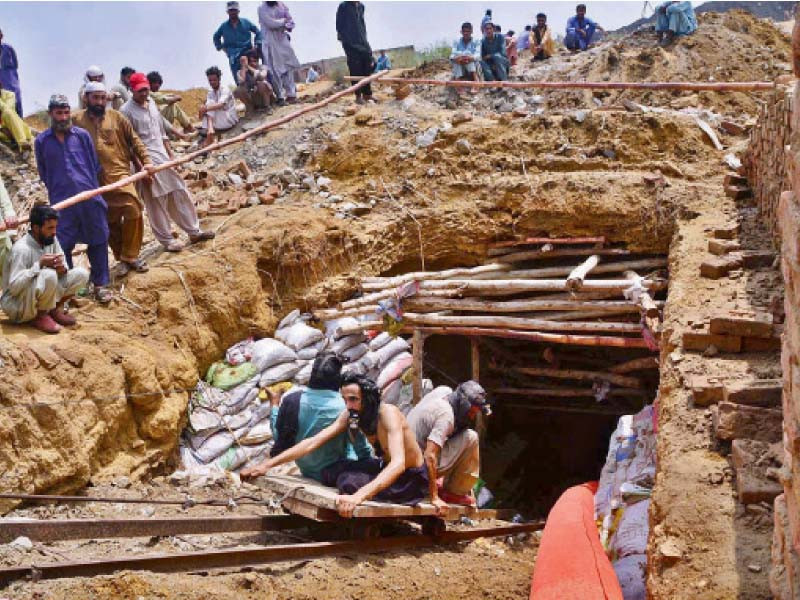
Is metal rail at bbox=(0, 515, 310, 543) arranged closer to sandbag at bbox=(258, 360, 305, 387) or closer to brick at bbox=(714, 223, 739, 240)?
sandbag at bbox=(258, 360, 305, 387)

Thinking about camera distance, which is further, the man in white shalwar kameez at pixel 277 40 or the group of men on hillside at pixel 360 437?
the man in white shalwar kameez at pixel 277 40

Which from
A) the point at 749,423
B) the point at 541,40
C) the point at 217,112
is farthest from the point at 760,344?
the point at 541,40

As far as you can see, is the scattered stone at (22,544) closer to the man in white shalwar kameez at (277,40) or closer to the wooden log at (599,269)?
the wooden log at (599,269)

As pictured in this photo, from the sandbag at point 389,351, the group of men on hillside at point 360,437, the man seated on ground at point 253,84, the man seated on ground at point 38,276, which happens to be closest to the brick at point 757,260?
the group of men on hillside at point 360,437

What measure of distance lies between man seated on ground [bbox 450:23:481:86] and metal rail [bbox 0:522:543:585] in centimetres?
892

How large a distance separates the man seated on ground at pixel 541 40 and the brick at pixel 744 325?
1131 cm

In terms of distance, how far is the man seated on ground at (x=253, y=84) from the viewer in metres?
13.1

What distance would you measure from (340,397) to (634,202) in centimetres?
456

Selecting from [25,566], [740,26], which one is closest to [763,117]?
[25,566]

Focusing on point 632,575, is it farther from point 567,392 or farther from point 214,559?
point 567,392

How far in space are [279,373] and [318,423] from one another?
8.78ft

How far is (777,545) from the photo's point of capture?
3.01 m

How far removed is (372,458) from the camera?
223 inches

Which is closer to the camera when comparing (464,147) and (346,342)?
(346,342)
